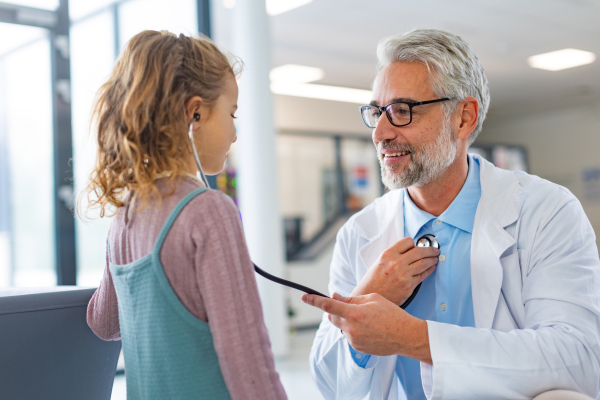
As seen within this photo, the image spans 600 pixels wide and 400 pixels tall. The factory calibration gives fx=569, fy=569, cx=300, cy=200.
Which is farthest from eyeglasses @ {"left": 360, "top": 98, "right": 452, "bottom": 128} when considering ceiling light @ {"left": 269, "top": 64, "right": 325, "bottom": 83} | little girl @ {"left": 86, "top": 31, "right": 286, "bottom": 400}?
ceiling light @ {"left": 269, "top": 64, "right": 325, "bottom": 83}

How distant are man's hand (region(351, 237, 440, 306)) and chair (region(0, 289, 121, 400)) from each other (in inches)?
25.6

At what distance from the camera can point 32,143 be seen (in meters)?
3.94

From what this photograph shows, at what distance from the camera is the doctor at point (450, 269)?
4.07ft

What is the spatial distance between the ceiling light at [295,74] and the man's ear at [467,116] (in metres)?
5.33

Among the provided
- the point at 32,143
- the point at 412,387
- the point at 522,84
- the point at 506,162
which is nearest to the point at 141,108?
the point at 412,387

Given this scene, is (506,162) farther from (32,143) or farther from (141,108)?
(141,108)

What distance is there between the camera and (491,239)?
1486 mm

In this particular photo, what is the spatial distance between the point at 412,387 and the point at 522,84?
8.30 metres

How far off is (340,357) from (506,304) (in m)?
0.46

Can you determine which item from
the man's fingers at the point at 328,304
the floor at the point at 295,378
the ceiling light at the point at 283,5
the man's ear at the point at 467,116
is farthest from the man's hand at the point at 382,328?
the ceiling light at the point at 283,5

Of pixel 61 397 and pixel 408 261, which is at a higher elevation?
pixel 408 261

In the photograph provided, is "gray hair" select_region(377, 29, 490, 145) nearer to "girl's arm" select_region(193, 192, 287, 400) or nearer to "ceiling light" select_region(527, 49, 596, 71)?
"girl's arm" select_region(193, 192, 287, 400)

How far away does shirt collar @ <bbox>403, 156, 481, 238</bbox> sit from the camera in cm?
159

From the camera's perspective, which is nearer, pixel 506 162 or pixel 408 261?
pixel 408 261
